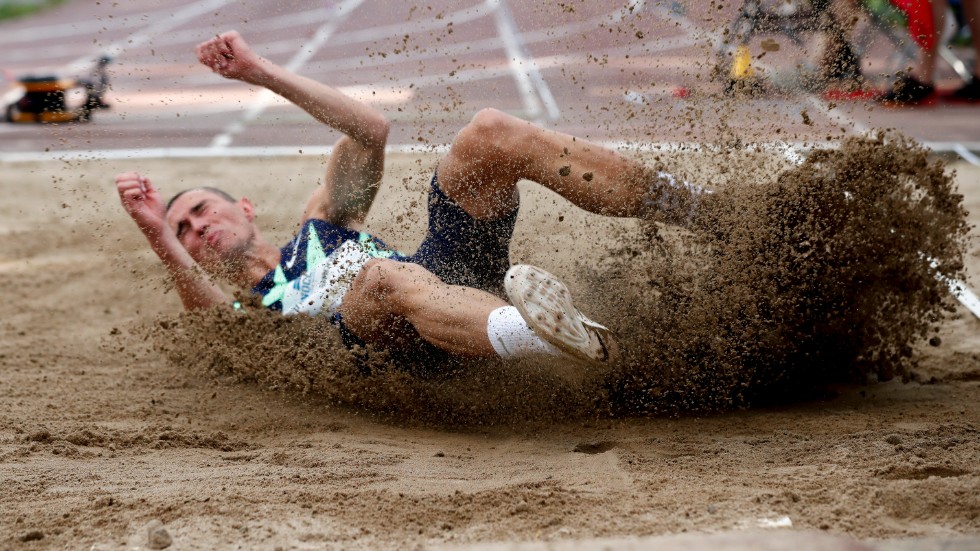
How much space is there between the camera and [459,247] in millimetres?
2748

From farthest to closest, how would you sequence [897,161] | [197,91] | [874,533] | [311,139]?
[197,91]
[311,139]
[897,161]
[874,533]

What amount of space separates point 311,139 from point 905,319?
3.94 meters

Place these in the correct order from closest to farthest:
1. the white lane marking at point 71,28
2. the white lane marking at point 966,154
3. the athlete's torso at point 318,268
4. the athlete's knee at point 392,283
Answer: the athlete's knee at point 392,283, the athlete's torso at point 318,268, the white lane marking at point 966,154, the white lane marking at point 71,28

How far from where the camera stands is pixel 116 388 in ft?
10.0

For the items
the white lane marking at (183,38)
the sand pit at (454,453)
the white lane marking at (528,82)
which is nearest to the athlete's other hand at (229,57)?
the sand pit at (454,453)

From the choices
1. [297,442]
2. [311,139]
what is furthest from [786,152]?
[311,139]

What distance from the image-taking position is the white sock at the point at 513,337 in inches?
90.0

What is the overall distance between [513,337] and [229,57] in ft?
3.99

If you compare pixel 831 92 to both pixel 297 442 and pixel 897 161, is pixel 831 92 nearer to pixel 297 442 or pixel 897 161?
pixel 897 161

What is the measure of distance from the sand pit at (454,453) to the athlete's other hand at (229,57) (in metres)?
0.61

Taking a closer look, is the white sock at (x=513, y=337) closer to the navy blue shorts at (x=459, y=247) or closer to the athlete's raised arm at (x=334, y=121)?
the navy blue shorts at (x=459, y=247)

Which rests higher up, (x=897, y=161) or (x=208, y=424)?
(x=897, y=161)

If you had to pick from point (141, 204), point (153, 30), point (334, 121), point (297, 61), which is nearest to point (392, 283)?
point (334, 121)

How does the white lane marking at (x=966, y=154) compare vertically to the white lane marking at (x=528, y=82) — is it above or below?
below
